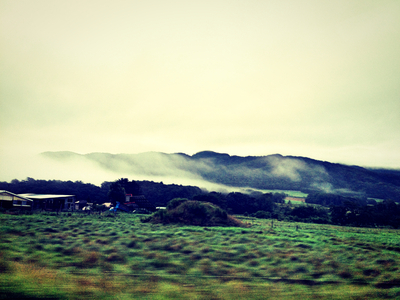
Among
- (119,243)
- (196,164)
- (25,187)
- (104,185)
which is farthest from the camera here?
(196,164)

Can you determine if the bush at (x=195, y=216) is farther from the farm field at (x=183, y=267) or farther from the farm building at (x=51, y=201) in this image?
the farm building at (x=51, y=201)

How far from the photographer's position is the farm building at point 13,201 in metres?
35.1

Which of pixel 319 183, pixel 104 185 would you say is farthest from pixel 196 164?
pixel 104 185

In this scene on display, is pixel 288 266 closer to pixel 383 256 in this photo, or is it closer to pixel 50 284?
pixel 383 256

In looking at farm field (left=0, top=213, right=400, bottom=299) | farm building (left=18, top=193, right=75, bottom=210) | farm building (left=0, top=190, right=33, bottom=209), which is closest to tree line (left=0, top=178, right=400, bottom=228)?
farm building (left=18, top=193, right=75, bottom=210)

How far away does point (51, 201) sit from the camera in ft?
151

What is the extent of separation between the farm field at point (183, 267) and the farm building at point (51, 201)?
31103mm

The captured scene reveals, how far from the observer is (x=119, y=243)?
13453 mm

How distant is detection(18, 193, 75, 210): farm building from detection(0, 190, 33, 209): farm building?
2095 mm

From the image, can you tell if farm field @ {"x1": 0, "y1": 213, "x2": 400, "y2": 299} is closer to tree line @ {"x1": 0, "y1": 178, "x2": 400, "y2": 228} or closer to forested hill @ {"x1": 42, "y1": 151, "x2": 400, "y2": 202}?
tree line @ {"x1": 0, "y1": 178, "x2": 400, "y2": 228}

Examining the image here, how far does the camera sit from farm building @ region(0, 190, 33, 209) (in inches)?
1383

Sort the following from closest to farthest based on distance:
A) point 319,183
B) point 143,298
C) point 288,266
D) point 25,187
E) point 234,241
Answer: point 143,298, point 288,266, point 234,241, point 25,187, point 319,183

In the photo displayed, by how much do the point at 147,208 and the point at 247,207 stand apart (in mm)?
24536

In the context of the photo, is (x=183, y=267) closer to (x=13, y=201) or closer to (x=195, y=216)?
(x=195, y=216)
